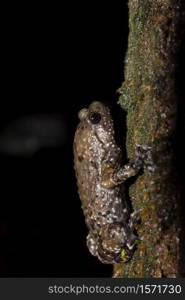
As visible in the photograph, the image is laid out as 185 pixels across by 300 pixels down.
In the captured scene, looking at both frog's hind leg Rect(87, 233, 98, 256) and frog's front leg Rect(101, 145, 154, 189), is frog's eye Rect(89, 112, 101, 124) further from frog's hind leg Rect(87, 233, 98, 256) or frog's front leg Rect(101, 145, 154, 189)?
frog's hind leg Rect(87, 233, 98, 256)

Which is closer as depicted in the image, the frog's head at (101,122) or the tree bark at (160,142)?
the tree bark at (160,142)

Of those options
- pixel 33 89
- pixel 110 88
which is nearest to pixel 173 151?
pixel 110 88

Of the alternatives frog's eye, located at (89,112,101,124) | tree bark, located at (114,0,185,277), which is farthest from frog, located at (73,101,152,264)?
tree bark, located at (114,0,185,277)

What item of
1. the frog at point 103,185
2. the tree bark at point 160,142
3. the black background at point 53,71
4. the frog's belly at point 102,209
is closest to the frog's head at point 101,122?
the frog at point 103,185

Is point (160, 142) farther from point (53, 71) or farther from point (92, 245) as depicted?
point (53, 71)

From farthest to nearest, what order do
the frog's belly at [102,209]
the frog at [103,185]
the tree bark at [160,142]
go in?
the frog's belly at [102,209] < the frog at [103,185] < the tree bark at [160,142]

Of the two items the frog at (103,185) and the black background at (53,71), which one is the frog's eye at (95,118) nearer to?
the frog at (103,185)
